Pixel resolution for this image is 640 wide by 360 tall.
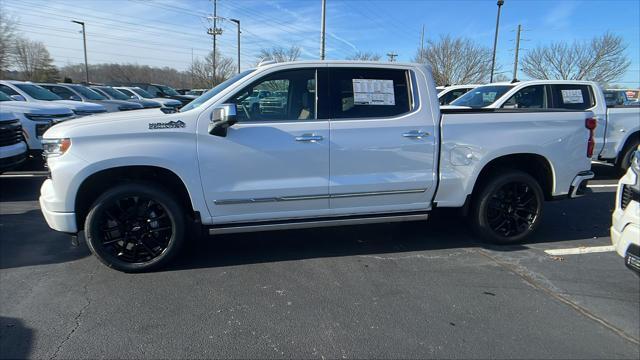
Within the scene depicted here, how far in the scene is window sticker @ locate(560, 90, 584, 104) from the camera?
8055 millimetres

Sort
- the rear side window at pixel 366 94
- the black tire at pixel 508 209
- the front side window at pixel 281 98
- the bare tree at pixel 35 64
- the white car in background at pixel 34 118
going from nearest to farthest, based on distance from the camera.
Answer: the front side window at pixel 281 98
the rear side window at pixel 366 94
the black tire at pixel 508 209
the white car in background at pixel 34 118
the bare tree at pixel 35 64

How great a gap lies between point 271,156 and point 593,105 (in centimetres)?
737

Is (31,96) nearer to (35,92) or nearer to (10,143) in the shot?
(35,92)

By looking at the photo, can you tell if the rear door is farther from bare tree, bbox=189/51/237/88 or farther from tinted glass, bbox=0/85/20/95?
bare tree, bbox=189/51/237/88

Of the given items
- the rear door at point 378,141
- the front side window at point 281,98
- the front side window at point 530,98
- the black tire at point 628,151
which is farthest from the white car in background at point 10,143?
the black tire at point 628,151

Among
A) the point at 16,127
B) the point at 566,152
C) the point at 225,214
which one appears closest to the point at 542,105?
the point at 566,152

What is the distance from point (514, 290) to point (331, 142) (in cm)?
212

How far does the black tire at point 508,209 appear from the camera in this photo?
4.48 meters

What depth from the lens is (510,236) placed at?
4.60 meters

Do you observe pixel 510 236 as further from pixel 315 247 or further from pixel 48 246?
pixel 48 246

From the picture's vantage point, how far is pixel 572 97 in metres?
8.06

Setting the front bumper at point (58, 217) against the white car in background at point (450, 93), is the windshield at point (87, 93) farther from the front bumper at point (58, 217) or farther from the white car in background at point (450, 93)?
the front bumper at point (58, 217)

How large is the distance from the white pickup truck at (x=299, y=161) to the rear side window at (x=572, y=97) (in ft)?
13.4

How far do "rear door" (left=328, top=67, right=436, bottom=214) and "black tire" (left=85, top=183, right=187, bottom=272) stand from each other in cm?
159
